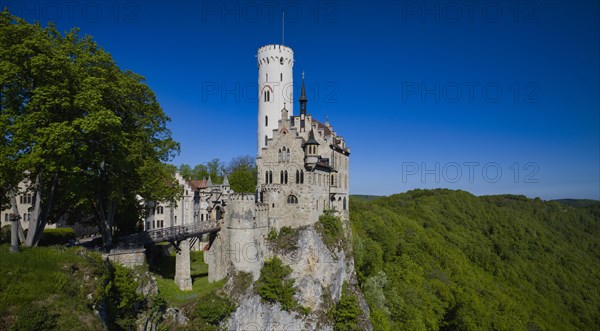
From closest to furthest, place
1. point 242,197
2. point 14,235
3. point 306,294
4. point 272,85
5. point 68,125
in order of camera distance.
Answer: point 14,235, point 68,125, point 242,197, point 306,294, point 272,85

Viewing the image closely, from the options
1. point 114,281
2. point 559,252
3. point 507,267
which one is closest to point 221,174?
point 114,281

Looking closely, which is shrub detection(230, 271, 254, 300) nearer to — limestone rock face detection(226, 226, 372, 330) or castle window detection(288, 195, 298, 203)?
limestone rock face detection(226, 226, 372, 330)

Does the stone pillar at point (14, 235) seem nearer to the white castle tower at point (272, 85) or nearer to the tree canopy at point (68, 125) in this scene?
the tree canopy at point (68, 125)

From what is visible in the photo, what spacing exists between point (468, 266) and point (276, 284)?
55.1 meters

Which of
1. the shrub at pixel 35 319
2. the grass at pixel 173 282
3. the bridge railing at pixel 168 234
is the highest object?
the bridge railing at pixel 168 234

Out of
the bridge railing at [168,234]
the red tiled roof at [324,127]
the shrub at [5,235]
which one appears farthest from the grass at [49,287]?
the red tiled roof at [324,127]

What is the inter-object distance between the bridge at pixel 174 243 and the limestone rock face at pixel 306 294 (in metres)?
6.03

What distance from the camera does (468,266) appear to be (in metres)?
74.8

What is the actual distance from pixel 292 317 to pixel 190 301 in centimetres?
982

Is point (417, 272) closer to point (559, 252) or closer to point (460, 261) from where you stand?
point (460, 261)

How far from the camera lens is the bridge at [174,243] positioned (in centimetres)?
2725

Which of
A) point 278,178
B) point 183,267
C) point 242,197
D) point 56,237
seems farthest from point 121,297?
point 278,178

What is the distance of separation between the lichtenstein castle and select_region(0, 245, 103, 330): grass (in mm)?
14453

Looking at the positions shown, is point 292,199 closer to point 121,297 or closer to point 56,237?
point 121,297
